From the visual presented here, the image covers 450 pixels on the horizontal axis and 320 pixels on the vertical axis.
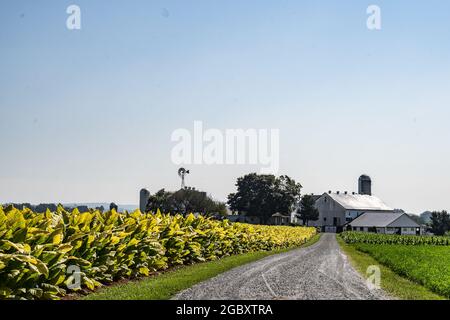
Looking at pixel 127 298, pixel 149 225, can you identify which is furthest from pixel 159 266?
pixel 127 298

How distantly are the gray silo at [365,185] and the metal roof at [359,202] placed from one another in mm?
14505

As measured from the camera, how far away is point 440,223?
13412 cm

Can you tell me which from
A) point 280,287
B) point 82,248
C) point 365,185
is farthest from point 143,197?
point 280,287

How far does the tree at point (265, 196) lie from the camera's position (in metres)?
116

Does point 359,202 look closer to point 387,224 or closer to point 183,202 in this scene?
point 387,224

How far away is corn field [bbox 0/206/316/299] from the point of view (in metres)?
10.4

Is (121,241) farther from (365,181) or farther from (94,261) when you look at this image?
(365,181)

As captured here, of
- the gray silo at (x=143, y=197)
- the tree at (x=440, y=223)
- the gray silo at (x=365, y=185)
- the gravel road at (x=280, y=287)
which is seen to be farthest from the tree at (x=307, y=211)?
the gravel road at (x=280, y=287)

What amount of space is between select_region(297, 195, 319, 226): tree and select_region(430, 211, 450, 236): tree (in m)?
31.7

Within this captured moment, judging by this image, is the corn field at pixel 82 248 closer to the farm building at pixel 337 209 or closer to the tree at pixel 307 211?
the tree at pixel 307 211

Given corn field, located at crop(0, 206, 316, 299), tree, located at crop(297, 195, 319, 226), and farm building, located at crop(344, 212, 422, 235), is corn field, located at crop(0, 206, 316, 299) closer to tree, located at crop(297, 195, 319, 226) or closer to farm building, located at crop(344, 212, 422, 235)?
tree, located at crop(297, 195, 319, 226)
